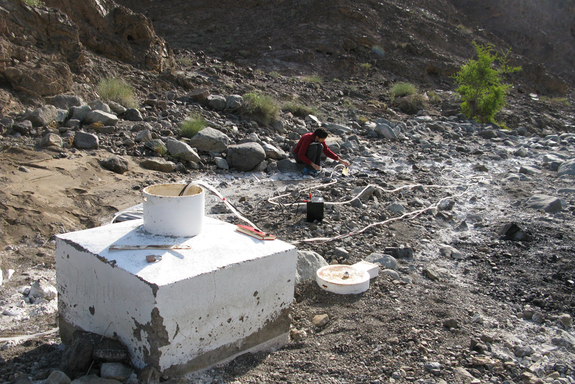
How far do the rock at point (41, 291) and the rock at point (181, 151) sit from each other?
10.8 feet

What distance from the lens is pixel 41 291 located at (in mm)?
3131

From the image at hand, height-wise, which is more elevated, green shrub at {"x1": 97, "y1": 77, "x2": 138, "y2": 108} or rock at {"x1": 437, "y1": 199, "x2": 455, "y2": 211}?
green shrub at {"x1": 97, "y1": 77, "x2": 138, "y2": 108}

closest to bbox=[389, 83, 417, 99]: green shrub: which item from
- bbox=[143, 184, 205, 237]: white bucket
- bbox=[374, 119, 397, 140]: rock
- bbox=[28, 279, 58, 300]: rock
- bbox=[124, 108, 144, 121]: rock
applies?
bbox=[374, 119, 397, 140]: rock

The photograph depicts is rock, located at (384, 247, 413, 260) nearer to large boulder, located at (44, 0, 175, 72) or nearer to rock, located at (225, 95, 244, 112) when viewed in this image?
rock, located at (225, 95, 244, 112)

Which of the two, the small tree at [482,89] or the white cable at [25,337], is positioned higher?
the small tree at [482,89]

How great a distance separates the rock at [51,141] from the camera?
5.56 meters

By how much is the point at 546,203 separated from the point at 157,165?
505 cm

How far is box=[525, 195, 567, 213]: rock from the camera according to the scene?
5629mm

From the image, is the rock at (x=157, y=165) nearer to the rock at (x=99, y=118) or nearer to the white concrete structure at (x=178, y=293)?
the rock at (x=99, y=118)

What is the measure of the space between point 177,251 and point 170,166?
13.1ft

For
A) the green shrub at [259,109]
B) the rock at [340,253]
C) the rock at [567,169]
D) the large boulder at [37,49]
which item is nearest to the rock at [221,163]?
the green shrub at [259,109]

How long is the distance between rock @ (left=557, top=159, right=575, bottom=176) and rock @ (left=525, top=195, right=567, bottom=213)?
2384 mm

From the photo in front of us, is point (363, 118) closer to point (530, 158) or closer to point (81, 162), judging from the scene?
point (530, 158)

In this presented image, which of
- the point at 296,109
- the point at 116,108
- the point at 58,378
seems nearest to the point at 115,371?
the point at 58,378
